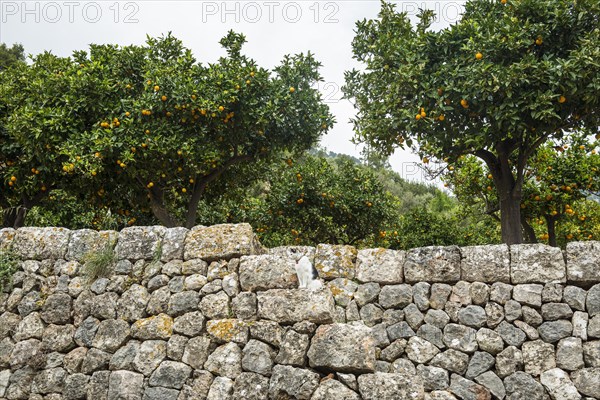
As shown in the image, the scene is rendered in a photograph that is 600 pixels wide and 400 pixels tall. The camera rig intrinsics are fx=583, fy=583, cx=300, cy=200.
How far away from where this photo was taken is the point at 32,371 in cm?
545

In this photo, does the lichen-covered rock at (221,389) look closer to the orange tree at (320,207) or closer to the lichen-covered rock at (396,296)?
the lichen-covered rock at (396,296)

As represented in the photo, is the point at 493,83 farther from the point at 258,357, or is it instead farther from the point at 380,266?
the point at 258,357

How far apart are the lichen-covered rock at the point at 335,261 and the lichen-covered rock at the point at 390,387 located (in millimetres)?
1777

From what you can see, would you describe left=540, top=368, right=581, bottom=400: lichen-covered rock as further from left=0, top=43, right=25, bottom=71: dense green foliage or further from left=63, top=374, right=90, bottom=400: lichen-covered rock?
left=0, top=43, right=25, bottom=71: dense green foliage

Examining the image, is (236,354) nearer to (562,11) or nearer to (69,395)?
(69,395)

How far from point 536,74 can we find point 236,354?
A: 16.4ft

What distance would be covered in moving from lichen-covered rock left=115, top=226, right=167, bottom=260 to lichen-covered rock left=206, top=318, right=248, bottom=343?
95cm

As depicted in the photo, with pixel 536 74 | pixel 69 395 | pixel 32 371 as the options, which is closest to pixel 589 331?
pixel 536 74

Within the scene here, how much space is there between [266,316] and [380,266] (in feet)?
5.60

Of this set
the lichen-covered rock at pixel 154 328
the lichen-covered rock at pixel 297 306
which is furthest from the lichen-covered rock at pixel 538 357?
the lichen-covered rock at pixel 154 328

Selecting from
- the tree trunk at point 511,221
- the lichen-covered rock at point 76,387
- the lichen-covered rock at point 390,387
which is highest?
the tree trunk at point 511,221

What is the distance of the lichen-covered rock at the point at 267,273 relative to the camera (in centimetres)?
485

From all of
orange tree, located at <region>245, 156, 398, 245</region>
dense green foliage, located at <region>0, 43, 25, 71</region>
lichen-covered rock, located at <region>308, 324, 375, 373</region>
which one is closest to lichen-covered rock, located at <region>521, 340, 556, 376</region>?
lichen-covered rock, located at <region>308, 324, 375, 373</region>

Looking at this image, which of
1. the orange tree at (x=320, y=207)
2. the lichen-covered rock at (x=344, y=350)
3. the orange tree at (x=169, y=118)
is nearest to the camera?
the lichen-covered rock at (x=344, y=350)
